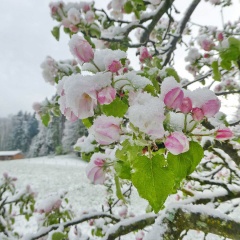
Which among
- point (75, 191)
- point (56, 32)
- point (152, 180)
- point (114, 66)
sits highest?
point (56, 32)

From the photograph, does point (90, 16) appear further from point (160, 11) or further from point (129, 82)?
point (129, 82)

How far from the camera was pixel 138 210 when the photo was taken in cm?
929

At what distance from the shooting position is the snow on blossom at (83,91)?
0.57 m

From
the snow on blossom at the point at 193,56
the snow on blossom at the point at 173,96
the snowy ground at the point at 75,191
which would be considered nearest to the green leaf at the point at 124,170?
the snow on blossom at the point at 173,96

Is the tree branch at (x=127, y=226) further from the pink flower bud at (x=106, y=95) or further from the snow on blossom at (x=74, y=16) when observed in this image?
the snow on blossom at (x=74, y=16)

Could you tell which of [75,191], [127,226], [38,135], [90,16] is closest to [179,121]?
[127,226]

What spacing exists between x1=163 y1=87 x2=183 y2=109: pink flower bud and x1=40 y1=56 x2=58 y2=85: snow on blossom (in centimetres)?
155

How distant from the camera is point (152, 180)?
0.56 metres

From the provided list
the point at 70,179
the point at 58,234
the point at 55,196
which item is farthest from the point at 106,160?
the point at 70,179

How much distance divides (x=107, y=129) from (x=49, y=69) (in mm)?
1522

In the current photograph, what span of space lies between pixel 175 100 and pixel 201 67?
2251mm

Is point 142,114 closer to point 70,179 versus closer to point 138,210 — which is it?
point 138,210

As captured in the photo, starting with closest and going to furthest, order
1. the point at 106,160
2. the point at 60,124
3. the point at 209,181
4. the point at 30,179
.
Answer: the point at 106,160, the point at 209,181, the point at 30,179, the point at 60,124

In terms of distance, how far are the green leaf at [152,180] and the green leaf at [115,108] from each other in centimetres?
11
